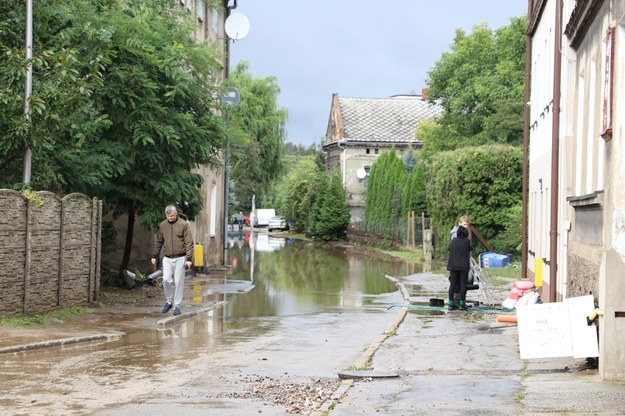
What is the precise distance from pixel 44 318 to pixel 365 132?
76823 millimetres

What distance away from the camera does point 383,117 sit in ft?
310

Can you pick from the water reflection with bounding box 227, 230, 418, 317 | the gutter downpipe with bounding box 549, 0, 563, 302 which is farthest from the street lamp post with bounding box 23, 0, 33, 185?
the gutter downpipe with bounding box 549, 0, 563, 302

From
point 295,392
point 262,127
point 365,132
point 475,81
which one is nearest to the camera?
point 295,392

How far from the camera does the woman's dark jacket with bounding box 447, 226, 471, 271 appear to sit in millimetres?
20188

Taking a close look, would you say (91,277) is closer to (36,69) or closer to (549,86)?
(36,69)

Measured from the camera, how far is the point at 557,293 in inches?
712

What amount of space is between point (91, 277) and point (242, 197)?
226ft

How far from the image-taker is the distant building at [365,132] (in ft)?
297

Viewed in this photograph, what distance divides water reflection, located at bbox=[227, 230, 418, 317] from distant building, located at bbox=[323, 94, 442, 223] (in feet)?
130

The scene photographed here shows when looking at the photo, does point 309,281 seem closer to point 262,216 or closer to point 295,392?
point 295,392

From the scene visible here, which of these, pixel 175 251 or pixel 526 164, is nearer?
pixel 175 251

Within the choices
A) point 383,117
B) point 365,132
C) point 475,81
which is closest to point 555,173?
point 475,81

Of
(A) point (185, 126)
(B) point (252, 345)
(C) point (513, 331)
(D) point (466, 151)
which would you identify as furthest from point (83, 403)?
(D) point (466, 151)

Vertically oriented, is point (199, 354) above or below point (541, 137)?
below
